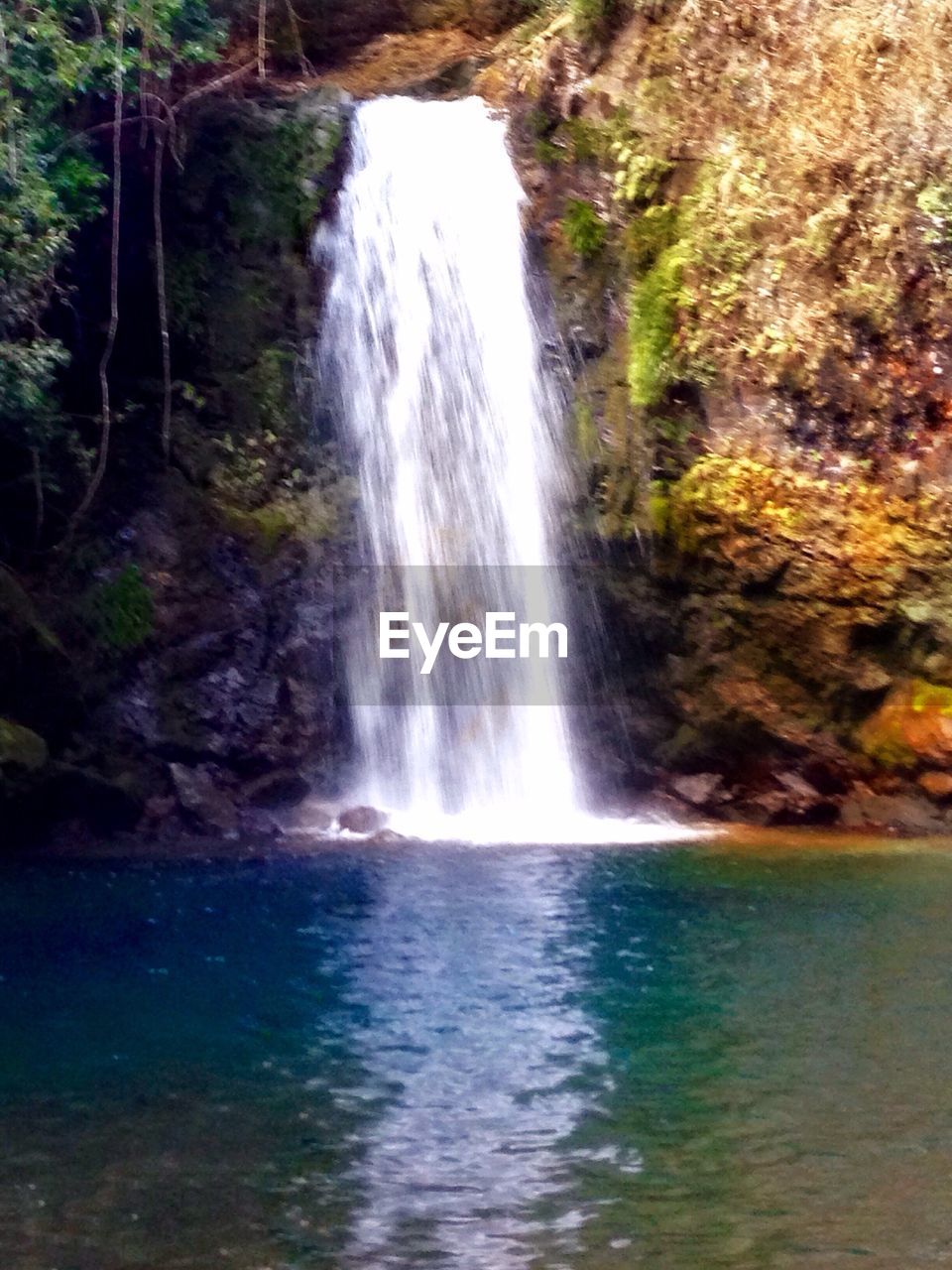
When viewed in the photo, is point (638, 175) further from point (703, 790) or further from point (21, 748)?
point (21, 748)

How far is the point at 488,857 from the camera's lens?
1230cm

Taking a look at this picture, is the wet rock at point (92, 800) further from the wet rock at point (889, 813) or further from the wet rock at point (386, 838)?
the wet rock at point (889, 813)

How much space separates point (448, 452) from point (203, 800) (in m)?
4.38

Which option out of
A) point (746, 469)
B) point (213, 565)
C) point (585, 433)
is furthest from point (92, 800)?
point (746, 469)

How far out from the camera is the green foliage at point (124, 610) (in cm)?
1416

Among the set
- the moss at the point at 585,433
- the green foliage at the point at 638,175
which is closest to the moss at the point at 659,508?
the moss at the point at 585,433

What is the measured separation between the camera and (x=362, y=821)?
544 inches

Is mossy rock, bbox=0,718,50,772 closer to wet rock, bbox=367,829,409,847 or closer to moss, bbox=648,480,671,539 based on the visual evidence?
wet rock, bbox=367,829,409,847

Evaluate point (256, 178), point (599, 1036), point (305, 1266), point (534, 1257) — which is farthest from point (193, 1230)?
point (256, 178)

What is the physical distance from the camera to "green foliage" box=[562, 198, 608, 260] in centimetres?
1574

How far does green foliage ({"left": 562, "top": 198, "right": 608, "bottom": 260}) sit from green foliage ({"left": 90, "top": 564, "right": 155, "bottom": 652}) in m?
5.77

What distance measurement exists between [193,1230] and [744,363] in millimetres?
11647

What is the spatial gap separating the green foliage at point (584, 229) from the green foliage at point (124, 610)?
577cm

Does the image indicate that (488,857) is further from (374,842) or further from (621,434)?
(621,434)
